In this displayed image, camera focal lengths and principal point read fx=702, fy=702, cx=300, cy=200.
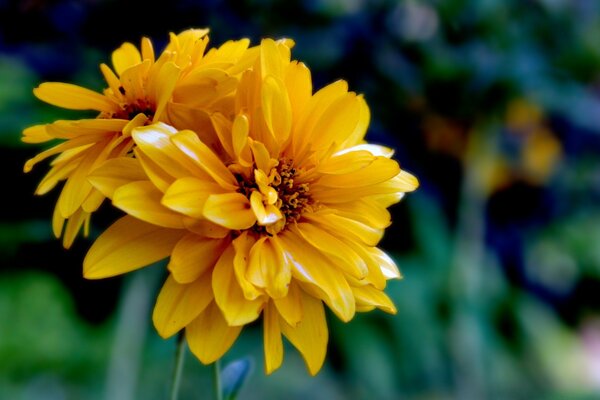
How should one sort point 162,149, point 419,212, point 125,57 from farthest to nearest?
point 419,212 → point 125,57 → point 162,149

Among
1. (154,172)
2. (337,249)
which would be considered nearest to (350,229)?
(337,249)

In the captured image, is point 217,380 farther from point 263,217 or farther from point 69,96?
point 69,96

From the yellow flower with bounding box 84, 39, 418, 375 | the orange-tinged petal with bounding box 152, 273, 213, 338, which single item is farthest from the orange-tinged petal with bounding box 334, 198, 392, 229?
the orange-tinged petal with bounding box 152, 273, 213, 338

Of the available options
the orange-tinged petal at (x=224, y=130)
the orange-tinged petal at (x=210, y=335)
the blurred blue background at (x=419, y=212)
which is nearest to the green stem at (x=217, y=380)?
the orange-tinged petal at (x=210, y=335)

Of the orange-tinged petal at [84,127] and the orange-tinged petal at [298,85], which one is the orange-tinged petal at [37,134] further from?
the orange-tinged petal at [298,85]

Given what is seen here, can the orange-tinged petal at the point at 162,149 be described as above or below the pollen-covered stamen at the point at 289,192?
above

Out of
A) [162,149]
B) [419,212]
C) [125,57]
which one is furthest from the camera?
[419,212]

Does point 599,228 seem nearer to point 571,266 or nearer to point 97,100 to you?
point 571,266
